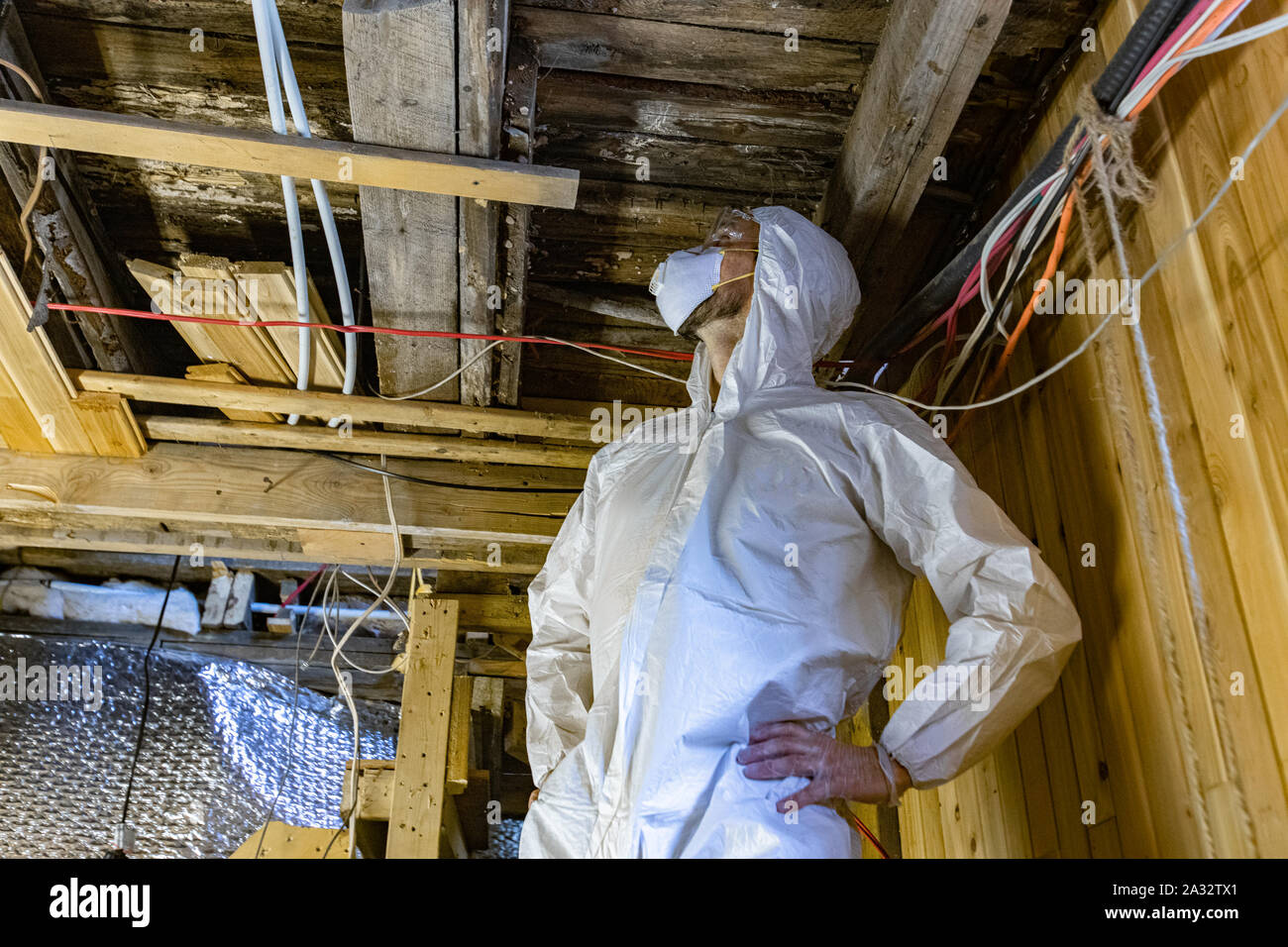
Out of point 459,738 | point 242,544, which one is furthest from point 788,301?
point 242,544

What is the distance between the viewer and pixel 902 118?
1.75 metres

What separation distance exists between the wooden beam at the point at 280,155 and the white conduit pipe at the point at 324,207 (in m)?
0.06

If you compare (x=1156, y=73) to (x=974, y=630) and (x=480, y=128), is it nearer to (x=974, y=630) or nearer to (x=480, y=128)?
(x=974, y=630)

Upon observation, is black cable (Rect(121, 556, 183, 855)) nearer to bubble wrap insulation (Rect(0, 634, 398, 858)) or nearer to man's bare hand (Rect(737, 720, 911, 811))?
bubble wrap insulation (Rect(0, 634, 398, 858))

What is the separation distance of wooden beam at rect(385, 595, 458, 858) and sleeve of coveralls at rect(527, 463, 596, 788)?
87cm

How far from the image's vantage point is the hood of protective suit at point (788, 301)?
1811 millimetres

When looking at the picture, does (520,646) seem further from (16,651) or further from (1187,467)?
(1187,467)

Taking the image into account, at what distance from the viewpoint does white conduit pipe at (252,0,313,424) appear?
1553 mm

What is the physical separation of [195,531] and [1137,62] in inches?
116

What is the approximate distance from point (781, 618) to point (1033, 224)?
78 cm

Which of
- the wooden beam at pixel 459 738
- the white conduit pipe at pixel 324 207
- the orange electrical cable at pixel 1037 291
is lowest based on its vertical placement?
the wooden beam at pixel 459 738

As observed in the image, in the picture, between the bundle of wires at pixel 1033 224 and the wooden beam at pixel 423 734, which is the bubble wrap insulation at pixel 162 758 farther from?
the bundle of wires at pixel 1033 224

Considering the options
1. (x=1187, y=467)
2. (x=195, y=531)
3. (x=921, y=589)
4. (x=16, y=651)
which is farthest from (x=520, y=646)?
(x=1187, y=467)

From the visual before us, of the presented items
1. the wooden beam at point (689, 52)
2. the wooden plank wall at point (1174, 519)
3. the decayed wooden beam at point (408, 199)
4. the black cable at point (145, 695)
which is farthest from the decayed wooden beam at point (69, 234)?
the wooden plank wall at point (1174, 519)
